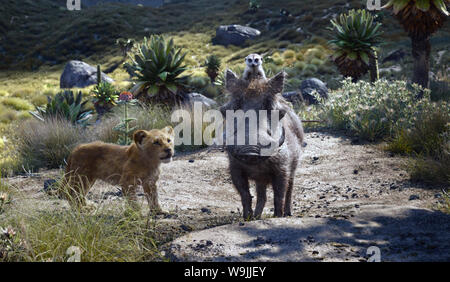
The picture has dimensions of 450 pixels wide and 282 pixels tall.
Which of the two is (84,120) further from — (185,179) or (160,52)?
(185,179)

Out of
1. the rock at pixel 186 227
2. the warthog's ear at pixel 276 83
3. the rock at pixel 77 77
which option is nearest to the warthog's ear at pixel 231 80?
the warthog's ear at pixel 276 83

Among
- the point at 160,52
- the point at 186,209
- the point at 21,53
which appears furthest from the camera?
the point at 21,53

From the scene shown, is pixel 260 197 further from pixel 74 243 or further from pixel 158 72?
pixel 158 72

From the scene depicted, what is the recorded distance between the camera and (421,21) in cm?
1345

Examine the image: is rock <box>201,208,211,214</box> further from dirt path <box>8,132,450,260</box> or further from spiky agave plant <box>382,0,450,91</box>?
spiky agave plant <box>382,0,450,91</box>

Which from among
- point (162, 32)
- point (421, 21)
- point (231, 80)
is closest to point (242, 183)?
point (231, 80)

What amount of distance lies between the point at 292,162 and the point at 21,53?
51323 millimetres

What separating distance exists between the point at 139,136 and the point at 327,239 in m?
2.50

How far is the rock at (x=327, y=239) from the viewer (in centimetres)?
345

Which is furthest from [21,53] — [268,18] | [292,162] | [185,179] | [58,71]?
[292,162]

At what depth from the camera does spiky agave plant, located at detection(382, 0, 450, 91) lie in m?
13.2

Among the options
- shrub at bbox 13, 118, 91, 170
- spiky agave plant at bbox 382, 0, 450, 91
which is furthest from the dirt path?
spiky agave plant at bbox 382, 0, 450, 91
